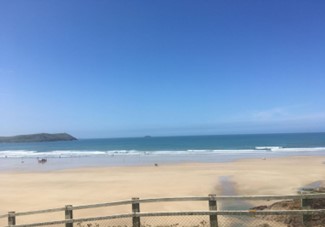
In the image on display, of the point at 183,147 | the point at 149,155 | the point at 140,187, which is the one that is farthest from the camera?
the point at 183,147

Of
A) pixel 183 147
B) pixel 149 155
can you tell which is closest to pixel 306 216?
pixel 149 155

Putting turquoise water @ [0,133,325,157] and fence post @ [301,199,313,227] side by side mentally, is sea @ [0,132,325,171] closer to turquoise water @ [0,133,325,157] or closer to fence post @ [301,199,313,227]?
turquoise water @ [0,133,325,157]

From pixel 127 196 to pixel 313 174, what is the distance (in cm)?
1598

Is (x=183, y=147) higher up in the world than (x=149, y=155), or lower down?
higher up

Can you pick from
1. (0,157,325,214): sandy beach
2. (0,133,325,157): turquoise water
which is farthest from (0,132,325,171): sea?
(0,157,325,214): sandy beach

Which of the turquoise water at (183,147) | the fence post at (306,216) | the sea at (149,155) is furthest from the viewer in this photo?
the turquoise water at (183,147)

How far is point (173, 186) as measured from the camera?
903 inches

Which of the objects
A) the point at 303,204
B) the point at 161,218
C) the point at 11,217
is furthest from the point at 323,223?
the point at 11,217

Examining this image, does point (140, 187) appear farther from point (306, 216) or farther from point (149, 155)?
point (149, 155)

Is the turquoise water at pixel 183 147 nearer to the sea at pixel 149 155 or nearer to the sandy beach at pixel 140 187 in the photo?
the sea at pixel 149 155

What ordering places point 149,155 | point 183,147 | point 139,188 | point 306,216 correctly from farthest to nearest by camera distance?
point 183,147 < point 149,155 < point 139,188 < point 306,216

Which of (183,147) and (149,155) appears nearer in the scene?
(149,155)

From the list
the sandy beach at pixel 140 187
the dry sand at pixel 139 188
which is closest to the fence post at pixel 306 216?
the dry sand at pixel 139 188

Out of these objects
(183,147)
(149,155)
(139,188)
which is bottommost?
(139,188)
